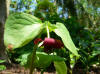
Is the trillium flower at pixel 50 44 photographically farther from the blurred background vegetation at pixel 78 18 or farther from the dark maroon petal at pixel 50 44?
the blurred background vegetation at pixel 78 18

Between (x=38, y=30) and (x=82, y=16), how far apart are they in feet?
43.5

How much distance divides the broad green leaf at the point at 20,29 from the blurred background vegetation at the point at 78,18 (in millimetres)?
204

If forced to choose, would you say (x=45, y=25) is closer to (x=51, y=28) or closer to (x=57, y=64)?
(x=51, y=28)

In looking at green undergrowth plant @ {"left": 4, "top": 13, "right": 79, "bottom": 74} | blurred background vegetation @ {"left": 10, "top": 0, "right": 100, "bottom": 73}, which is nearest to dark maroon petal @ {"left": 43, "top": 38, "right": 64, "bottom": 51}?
green undergrowth plant @ {"left": 4, "top": 13, "right": 79, "bottom": 74}

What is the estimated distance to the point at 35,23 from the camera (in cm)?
36

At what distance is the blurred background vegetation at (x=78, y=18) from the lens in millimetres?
2439

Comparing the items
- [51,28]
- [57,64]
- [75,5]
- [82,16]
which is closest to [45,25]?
[51,28]

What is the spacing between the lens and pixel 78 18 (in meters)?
12.8

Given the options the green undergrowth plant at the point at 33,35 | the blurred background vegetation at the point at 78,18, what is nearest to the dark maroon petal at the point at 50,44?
the green undergrowth plant at the point at 33,35

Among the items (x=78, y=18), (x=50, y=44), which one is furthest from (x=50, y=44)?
(x=78, y=18)

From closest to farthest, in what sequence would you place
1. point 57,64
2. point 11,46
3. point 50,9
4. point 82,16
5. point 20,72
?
point 11,46 < point 57,64 < point 20,72 < point 50,9 < point 82,16

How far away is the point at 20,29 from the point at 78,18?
12742mm

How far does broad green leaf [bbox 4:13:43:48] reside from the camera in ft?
0.99

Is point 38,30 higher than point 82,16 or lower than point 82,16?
higher
